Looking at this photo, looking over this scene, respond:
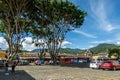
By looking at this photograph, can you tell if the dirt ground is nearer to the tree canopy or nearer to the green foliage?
the tree canopy

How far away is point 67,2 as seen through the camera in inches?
2066

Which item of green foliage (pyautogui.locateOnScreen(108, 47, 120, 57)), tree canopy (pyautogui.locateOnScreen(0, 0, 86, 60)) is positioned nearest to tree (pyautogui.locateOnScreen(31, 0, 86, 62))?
tree canopy (pyautogui.locateOnScreen(0, 0, 86, 60))

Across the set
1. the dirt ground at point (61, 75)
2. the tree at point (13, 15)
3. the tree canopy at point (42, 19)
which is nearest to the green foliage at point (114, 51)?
the tree canopy at point (42, 19)

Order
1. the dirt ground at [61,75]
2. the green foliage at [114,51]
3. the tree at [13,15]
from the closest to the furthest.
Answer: the dirt ground at [61,75], the tree at [13,15], the green foliage at [114,51]

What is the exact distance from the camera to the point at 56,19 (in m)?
53.5

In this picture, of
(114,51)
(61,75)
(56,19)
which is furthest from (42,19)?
(114,51)

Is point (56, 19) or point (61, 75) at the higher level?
point (56, 19)

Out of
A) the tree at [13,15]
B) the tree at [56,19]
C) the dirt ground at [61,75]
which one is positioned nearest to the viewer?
the dirt ground at [61,75]

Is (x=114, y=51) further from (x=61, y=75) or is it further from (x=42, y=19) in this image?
(x=61, y=75)

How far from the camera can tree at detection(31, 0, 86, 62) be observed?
5247 centimetres

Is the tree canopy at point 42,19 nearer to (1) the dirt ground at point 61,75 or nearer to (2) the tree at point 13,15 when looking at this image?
(2) the tree at point 13,15

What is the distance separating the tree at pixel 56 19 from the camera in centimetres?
5247

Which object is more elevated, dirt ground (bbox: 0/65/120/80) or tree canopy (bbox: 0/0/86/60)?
tree canopy (bbox: 0/0/86/60)

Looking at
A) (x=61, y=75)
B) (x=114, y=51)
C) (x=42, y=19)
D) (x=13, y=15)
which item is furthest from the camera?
(x=114, y=51)
